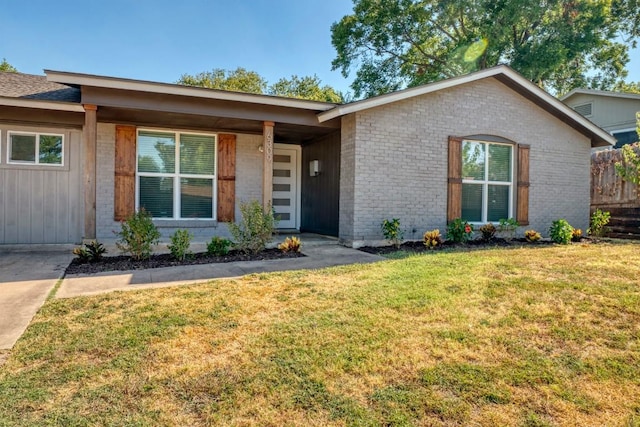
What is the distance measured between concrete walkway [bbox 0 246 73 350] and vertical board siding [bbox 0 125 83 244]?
0.35m

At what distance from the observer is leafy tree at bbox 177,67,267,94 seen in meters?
26.1

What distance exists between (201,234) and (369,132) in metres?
4.13

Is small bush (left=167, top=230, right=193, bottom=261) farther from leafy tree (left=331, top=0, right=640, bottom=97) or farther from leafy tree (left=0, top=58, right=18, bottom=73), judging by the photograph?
leafy tree (left=0, top=58, right=18, bottom=73)

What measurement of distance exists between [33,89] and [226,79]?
1935 cm

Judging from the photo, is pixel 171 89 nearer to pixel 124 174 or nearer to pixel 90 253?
pixel 124 174

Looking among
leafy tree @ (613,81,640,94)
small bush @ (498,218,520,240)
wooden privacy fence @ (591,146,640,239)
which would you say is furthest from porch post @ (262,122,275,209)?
leafy tree @ (613,81,640,94)

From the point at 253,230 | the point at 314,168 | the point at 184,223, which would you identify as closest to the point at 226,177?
the point at 184,223

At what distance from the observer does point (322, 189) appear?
9.82 metres

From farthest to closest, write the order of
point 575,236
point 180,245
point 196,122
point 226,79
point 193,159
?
point 226,79 < point 575,236 < point 193,159 < point 196,122 < point 180,245

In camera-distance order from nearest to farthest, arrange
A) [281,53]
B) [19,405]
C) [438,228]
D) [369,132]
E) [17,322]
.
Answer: [19,405], [17,322], [369,132], [438,228], [281,53]

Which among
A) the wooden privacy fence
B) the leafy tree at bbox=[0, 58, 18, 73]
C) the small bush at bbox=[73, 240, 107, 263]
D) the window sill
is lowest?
the small bush at bbox=[73, 240, 107, 263]

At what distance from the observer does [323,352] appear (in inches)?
117

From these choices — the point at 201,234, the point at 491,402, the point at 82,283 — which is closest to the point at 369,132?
the point at 201,234

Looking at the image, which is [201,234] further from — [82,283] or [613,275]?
[613,275]
